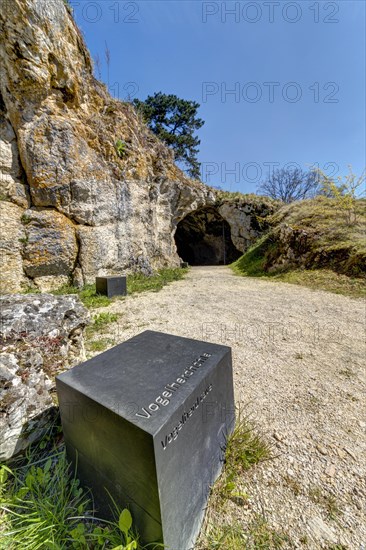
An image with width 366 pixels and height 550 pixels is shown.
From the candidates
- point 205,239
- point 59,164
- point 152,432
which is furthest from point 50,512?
point 205,239

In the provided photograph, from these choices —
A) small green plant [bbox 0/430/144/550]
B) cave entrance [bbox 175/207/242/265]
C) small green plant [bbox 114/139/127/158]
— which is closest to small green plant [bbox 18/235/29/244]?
small green plant [bbox 114/139/127/158]

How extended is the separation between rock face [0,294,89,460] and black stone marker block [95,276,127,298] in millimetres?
3743

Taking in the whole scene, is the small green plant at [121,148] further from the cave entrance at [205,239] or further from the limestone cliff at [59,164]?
the cave entrance at [205,239]

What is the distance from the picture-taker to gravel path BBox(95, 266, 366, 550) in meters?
1.20

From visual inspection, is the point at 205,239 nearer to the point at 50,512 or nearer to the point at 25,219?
the point at 25,219

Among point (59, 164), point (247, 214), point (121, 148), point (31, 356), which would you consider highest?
point (121, 148)

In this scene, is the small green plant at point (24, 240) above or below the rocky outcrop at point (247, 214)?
below

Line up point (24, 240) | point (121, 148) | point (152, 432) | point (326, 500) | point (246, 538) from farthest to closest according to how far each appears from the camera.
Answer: point (121, 148) → point (24, 240) → point (326, 500) → point (246, 538) → point (152, 432)

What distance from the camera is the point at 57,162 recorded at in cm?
693

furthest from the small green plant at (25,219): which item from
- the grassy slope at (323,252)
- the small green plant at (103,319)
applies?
the grassy slope at (323,252)

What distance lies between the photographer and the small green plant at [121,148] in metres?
8.88

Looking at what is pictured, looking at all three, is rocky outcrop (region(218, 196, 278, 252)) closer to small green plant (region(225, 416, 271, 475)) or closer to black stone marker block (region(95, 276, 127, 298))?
black stone marker block (region(95, 276, 127, 298))

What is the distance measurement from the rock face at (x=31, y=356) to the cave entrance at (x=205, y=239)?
17.3 metres

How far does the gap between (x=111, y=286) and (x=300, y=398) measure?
5276mm
